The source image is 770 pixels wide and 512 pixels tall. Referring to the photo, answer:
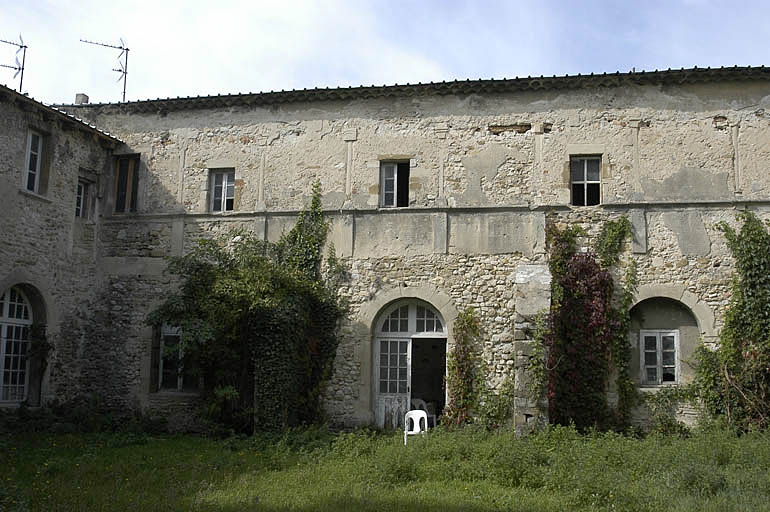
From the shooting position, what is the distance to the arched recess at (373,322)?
15.0 m

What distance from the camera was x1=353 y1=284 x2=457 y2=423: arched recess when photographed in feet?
49.2

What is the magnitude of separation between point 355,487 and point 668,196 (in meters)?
8.70

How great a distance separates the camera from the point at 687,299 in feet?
47.0

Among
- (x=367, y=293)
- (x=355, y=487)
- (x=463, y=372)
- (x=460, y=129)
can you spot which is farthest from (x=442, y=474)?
(x=460, y=129)

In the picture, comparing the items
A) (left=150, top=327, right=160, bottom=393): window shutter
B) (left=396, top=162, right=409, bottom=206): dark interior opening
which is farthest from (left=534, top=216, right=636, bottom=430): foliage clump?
(left=150, top=327, right=160, bottom=393): window shutter

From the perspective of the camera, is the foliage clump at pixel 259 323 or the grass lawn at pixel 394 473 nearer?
the grass lawn at pixel 394 473

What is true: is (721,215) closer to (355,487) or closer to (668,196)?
(668,196)

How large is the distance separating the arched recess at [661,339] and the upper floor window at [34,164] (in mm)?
11704

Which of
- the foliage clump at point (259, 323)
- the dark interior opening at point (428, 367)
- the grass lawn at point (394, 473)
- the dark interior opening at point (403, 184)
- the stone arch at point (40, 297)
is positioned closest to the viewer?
the grass lawn at point (394, 473)

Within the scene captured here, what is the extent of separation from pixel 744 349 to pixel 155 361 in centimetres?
1153

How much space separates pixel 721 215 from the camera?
14492 mm

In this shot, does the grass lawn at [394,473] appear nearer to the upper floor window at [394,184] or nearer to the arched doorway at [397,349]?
the arched doorway at [397,349]

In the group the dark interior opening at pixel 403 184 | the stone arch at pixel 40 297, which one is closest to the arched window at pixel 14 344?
the stone arch at pixel 40 297

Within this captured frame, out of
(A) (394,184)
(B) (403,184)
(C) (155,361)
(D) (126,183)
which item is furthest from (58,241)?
(B) (403,184)
